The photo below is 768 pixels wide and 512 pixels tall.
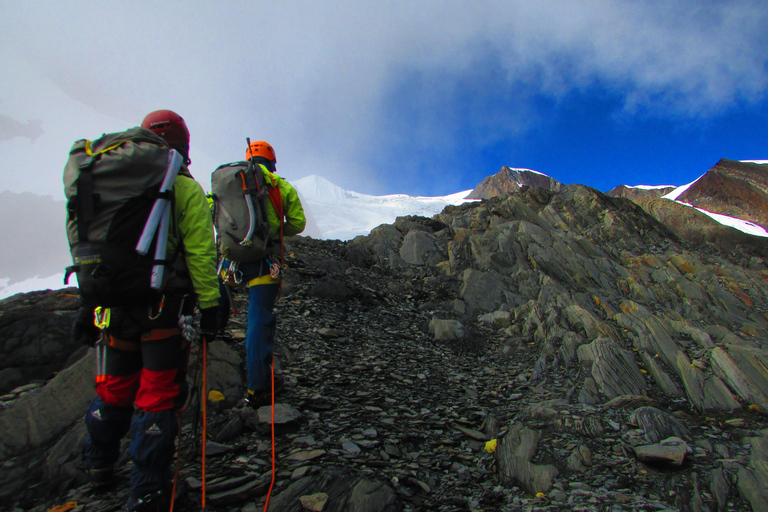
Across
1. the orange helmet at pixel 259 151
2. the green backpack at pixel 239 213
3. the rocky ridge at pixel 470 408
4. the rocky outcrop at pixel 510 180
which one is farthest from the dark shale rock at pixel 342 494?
the rocky outcrop at pixel 510 180

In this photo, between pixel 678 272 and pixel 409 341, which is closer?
pixel 409 341

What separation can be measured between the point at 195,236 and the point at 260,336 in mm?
1990

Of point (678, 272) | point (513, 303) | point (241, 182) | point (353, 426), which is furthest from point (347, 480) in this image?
point (678, 272)

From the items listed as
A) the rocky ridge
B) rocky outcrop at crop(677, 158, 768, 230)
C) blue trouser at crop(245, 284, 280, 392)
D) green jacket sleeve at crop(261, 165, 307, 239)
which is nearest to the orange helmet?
green jacket sleeve at crop(261, 165, 307, 239)

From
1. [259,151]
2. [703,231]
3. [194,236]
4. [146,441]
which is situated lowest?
[146,441]

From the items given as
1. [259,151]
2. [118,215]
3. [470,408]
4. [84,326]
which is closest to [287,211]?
[259,151]

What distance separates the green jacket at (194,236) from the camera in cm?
297

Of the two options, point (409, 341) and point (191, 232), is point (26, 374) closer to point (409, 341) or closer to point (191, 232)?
point (191, 232)

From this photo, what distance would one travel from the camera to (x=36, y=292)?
11008 millimetres

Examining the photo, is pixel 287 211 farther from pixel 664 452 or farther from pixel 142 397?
pixel 664 452

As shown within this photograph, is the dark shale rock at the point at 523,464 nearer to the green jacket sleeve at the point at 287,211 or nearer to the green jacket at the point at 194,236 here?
A: the green jacket at the point at 194,236

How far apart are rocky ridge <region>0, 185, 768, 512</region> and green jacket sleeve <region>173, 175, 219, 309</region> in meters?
1.79

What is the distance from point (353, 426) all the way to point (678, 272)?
1837 cm

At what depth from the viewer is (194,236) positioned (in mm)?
2996
